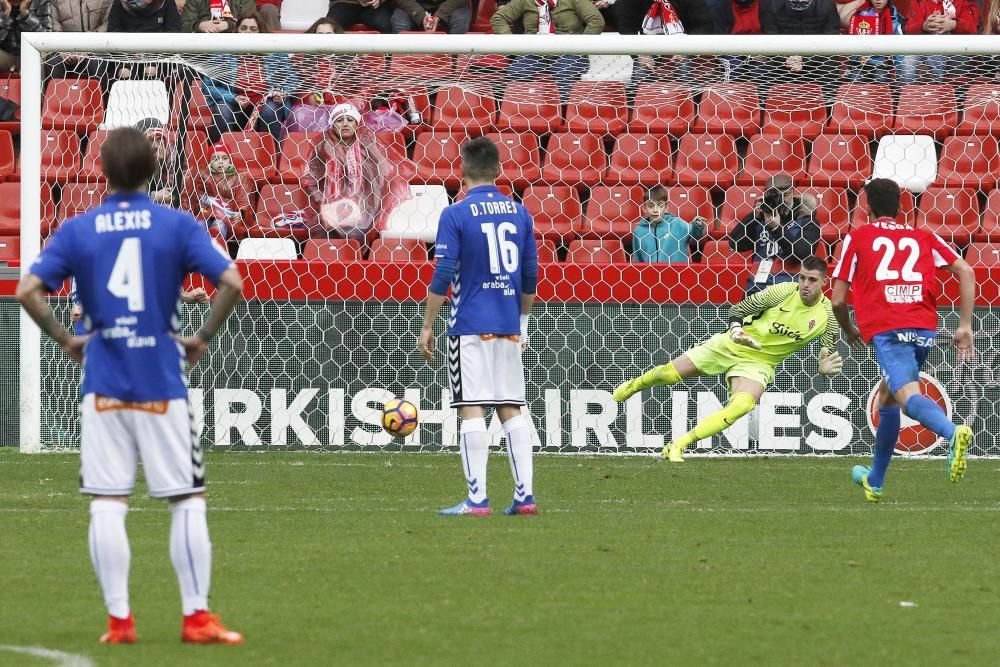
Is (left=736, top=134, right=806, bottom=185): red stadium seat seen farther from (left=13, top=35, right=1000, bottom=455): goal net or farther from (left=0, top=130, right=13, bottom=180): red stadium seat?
(left=0, top=130, right=13, bottom=180): red stadium seat

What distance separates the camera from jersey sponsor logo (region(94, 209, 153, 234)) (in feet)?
17.7

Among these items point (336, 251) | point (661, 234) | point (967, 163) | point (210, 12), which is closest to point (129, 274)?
point (336, 251)

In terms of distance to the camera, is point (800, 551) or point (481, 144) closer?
point (800, 551)

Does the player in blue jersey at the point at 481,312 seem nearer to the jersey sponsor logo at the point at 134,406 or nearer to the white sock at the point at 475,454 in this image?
the white sock at the point at 475,454

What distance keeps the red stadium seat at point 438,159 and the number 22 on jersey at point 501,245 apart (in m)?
4.89

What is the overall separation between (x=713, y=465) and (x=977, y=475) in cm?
184

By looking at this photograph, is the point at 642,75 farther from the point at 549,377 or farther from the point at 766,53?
the point at 549,377

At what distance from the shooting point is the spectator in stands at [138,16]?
51.5ft

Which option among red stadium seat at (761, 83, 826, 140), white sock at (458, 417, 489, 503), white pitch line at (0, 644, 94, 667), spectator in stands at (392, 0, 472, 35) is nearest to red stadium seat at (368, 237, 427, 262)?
red stadium seat at (761, 83, 826, 140)

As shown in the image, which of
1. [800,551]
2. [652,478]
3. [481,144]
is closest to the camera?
[800,551]

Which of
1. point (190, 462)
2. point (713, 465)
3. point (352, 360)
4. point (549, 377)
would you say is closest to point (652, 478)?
point (713, 465)

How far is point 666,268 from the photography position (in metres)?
13.2

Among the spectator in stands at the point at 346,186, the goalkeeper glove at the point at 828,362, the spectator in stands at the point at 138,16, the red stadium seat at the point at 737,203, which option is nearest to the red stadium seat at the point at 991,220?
the red stadium seat at the point at 737,203

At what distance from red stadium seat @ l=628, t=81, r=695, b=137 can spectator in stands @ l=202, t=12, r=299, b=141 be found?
8.91 ft
